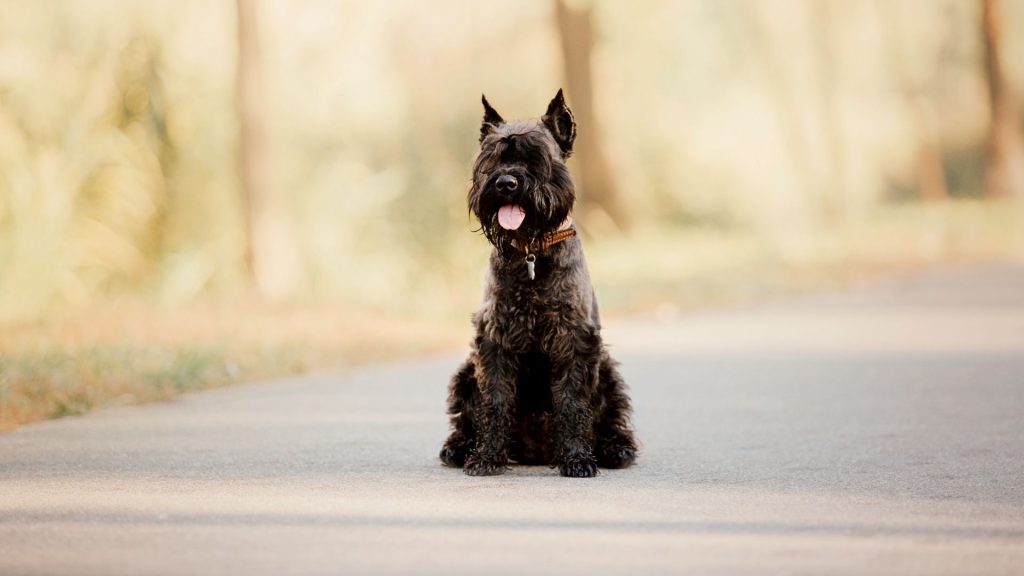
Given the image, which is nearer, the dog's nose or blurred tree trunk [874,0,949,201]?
the dog's nose

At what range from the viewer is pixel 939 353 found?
13.9m

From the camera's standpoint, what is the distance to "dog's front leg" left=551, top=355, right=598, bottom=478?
304 inches

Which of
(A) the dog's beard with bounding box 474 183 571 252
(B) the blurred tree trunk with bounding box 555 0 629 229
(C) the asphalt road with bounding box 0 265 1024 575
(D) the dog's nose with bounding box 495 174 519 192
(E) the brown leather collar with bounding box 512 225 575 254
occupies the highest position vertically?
(B) the blurred tree trunk with bounding box 555 0 629 229

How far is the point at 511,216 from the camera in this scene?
758 centimetres

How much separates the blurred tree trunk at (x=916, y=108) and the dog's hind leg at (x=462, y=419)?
33.7 metres

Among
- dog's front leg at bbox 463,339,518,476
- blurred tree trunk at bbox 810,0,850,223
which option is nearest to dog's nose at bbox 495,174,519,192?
dog's front leg at bbox 463,339,518,476

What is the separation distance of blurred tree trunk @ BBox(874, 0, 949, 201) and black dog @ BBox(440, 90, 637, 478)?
33744 millimetres

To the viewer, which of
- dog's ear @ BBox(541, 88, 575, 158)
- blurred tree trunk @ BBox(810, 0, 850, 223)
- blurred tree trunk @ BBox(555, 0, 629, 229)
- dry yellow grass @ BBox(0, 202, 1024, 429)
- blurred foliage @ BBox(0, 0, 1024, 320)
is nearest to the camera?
dog's ear @ BBox(541, 88, 575, 158)

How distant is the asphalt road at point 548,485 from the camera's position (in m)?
5.85

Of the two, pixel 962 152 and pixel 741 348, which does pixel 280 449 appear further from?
pixel 962 152

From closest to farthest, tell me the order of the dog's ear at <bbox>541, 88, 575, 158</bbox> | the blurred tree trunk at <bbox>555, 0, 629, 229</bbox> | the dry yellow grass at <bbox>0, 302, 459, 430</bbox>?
the dog's ear at <bbox>541, 88, 575, 158</bbox>
the dry yellow grass at <bbox>0, 302, 459, 430</bbox>
the blurred tree trunk at <bbox>555, 0, 629, 229</bbox>

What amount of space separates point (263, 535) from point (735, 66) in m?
30.8

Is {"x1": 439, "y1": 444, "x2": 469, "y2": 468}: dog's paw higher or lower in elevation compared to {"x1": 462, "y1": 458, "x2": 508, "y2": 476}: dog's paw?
higher

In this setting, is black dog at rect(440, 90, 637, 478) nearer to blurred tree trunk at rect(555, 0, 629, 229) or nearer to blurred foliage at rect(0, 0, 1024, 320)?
blurred foliage at rect(0, 0, 1024, 320)
